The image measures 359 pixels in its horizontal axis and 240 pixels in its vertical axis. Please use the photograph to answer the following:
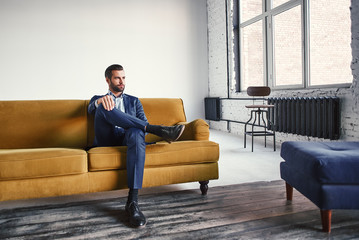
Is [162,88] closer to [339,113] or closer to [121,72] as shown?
[339,113]

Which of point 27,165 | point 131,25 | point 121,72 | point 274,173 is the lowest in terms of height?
point 274,173

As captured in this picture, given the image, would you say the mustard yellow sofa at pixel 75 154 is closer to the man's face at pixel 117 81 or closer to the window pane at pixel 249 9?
the man's face at pixel 117 81

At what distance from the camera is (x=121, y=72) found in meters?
2.43

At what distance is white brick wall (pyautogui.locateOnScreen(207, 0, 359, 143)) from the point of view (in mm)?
3320

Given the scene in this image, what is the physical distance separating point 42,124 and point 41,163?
25.1 inches

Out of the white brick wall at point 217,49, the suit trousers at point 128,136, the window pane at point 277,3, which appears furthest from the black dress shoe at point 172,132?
the white brick wall at point 217,49

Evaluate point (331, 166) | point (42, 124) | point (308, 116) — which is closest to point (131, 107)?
point (42, 124)

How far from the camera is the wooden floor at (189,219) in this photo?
5.52 ft

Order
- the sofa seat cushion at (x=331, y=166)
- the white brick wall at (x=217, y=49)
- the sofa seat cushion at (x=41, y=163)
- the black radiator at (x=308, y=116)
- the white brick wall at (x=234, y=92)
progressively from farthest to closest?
the white brick wall at (x=217, y=49) < the black radiator at (x=308, y=116) < the white brick wall at (x=234, y=92) < the sofa seat cushion at (x=41, y=163) < the sofa seat cushion at (x=331, y=166)

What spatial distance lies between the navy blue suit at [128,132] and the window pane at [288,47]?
3.02 meters

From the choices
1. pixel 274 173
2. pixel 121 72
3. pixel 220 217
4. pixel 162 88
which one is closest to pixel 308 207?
pixel 220 217

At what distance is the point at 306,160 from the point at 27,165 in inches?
67.0

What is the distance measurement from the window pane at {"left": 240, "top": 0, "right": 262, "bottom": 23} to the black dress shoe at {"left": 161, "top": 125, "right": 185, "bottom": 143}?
4139mm

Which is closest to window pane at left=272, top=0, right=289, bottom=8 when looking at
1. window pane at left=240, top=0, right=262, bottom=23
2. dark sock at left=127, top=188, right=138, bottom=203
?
window pane at left=240, top=0, right=262, bottom=23
